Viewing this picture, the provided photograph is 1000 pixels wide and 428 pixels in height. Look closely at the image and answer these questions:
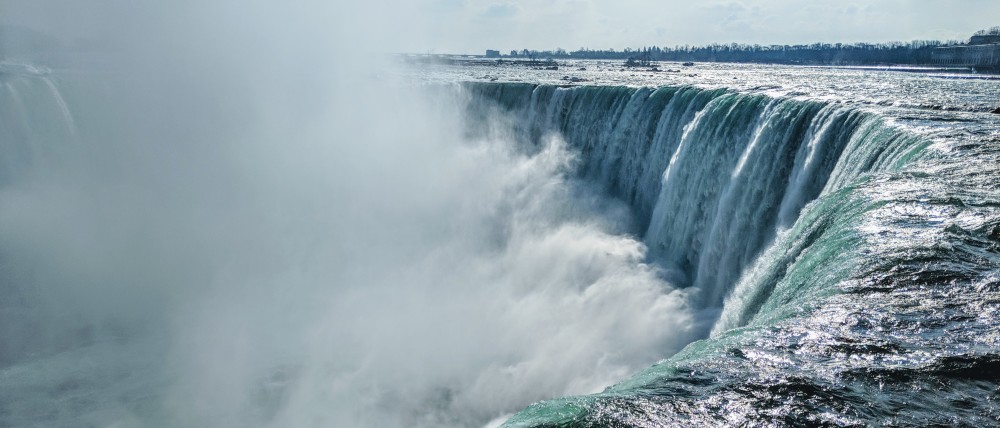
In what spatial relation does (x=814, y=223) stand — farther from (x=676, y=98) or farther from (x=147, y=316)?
(x=147, y=316)

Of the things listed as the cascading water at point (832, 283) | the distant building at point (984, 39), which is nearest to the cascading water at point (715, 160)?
the cascading water at point (832, 283)

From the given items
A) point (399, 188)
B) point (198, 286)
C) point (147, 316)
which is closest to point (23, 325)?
point (147, 316)

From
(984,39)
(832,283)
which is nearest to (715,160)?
(832,283)

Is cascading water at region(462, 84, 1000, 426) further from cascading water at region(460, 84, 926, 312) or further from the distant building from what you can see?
the distant building

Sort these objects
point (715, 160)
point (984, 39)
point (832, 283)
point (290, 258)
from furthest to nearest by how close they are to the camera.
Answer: point (984, 39), point (290, 258), point (715, 160), point (832, 283)

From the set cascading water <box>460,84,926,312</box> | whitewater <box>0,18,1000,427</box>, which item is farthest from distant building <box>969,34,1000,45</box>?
cascading water <box>460,84,926,312</box>

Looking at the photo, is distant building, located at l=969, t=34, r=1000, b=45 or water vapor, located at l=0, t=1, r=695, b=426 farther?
distant building, located at l=969, t=34, r=1000, b=45

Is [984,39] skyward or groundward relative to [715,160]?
skyward

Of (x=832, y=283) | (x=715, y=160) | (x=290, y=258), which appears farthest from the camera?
(x=290, y=258)

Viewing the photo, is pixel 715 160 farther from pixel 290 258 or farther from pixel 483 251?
pixel 290 258
